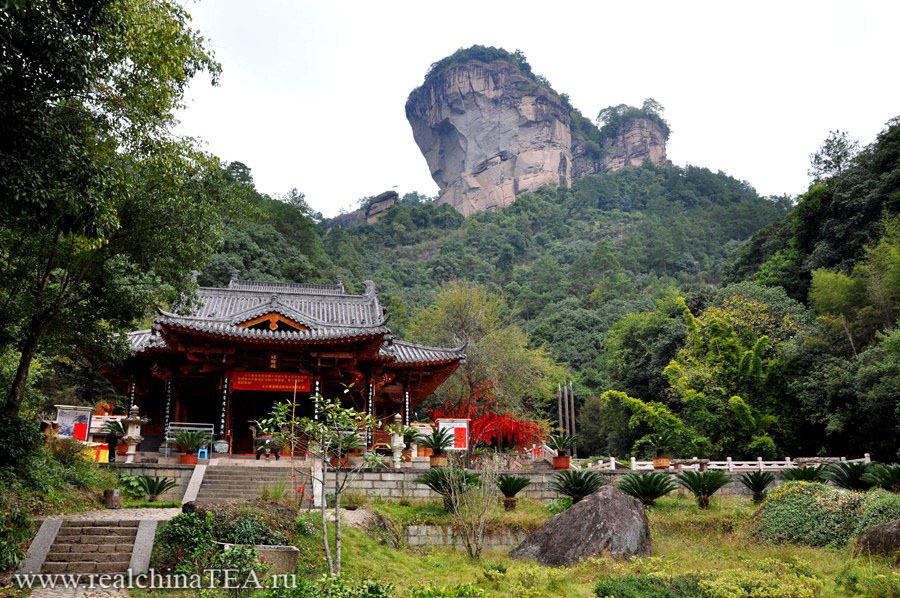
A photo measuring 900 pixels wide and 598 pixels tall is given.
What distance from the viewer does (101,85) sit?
1004cm

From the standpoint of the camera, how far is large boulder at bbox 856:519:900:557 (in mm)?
10783

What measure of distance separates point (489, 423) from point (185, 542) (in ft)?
58.8

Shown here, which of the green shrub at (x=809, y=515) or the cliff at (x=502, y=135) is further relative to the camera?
the cliff at (x=502, y=135)

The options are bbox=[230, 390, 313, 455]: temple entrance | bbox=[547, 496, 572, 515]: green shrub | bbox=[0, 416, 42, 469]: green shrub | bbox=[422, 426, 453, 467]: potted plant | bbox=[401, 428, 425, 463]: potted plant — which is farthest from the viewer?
bbox=[230, 390, 313, 455]: temple entrance

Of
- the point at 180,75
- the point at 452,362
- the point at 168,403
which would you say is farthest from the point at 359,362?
the point at 180,75

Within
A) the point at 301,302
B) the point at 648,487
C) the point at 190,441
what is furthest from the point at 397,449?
the point at 301,302

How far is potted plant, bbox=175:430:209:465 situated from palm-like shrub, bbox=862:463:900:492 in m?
15.1

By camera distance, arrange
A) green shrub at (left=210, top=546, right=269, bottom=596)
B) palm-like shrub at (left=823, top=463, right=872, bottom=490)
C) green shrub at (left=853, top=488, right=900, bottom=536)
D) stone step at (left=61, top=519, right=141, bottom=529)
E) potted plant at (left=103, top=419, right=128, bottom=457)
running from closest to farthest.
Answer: green shrub at (left=210, top=546, right=269, bottom=596), stone step at (left=61, top=519, right=141, bottom=529), green shrub at (left=853, top=488, right=900, bottom=536), palm-like shrub at (left=823, top=463, right=872, bottom=490), potted plant at (left=103, top=419, right=128, bottom=457)

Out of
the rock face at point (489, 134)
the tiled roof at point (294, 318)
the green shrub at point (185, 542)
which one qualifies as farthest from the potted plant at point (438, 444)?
the rock face at point (489, 134)

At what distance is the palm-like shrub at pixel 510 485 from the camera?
15719mm

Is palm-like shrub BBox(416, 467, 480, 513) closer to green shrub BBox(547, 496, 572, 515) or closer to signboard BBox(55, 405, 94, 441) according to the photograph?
green shrub BBox(547, 496, 572, 515)

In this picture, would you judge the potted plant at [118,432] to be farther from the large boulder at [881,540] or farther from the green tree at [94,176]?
the large boulder at [881,540]

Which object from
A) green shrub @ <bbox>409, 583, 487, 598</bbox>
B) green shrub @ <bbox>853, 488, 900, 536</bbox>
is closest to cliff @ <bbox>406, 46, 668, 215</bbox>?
green shrub @ <bbox>853, 488, 900, 536</bbox>

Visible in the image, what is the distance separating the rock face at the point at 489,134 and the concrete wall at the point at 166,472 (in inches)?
3757
